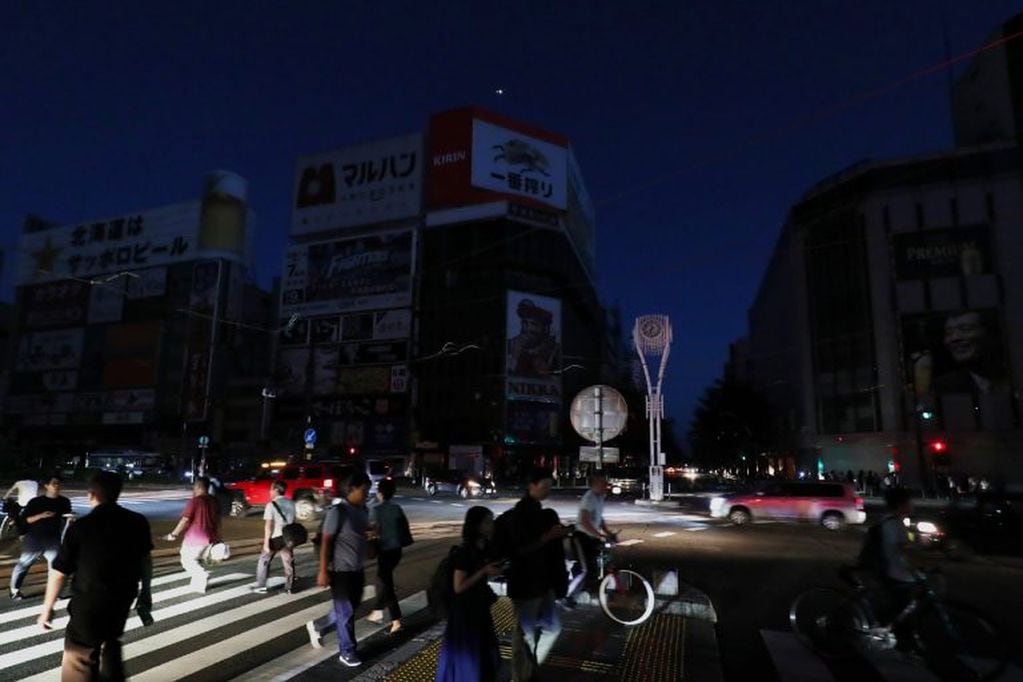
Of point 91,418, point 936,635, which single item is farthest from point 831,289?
point 91,418

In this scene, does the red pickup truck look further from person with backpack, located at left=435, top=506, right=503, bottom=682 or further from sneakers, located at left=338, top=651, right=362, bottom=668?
person with backpack, located at left=435, top=506, right=503, bottom=682

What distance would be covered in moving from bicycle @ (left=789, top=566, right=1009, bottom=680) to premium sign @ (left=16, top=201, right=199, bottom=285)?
89.1 metres

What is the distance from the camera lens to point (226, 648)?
22.8 feet

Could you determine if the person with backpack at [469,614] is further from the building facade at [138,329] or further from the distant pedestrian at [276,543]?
the building facade at [138,329]

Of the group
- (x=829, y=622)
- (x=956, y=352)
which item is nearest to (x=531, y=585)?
(x=829, y=622)

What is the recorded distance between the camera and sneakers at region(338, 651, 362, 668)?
6.25 metres

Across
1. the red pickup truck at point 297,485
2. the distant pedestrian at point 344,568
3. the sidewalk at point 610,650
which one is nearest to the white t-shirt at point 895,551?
the sidewalk at point 610,650

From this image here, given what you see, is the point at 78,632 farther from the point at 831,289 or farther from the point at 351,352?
the point at 351,352

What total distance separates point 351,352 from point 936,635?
73261 mm

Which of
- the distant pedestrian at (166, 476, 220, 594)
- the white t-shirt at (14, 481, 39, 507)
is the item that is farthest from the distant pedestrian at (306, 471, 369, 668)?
the white t-shirt at (14, 481, 39, 507)

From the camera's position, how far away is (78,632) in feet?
14.6

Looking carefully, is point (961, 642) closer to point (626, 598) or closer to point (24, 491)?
point (626, 598)

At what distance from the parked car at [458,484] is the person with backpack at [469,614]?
3247 cm

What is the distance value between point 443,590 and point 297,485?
68.4 feet
